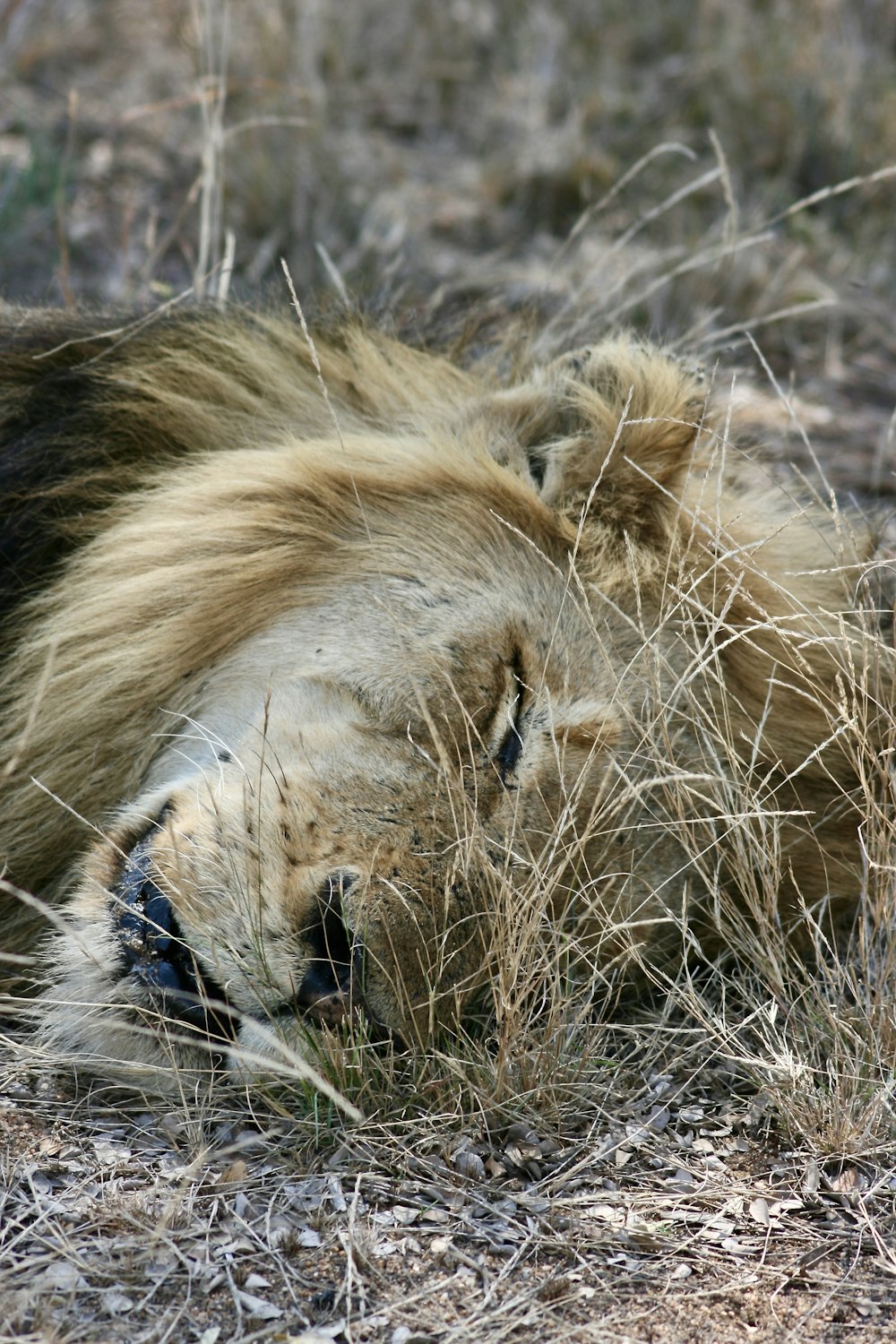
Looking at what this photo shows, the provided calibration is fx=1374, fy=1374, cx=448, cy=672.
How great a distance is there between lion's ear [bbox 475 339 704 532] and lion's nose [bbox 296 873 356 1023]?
108 cm

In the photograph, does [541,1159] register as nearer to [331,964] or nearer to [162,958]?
[331,964]

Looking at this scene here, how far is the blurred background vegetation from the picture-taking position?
5801 millimetres

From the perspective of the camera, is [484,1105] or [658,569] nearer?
[484,1105]

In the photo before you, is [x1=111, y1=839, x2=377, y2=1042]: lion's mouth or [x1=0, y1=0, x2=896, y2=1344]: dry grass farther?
[x1=111, y1=839, x2=377, y2=1042]: lion's mouth

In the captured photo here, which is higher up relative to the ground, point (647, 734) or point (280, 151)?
point (280, 151)

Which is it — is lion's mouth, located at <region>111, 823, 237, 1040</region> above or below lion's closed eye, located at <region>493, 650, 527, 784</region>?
below

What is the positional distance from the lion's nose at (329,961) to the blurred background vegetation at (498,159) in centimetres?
256

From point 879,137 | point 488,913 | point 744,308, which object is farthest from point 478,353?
point 879,137

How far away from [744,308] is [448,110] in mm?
2790

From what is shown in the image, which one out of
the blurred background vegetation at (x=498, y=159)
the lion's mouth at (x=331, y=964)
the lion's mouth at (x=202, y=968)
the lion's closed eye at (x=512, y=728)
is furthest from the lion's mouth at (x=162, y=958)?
the blurred background vegetation at (x=498, y=159)

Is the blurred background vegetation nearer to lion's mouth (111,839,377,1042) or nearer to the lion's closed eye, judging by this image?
the lion's closed eye

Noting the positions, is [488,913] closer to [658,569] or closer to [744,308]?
[658,569]

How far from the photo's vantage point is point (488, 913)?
2652 mm

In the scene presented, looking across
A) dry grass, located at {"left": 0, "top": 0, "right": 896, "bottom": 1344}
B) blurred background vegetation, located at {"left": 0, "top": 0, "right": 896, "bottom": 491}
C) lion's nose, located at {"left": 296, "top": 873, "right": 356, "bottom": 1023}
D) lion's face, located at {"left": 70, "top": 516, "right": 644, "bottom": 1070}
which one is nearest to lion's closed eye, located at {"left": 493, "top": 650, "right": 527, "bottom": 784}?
lion's face, located at {"left": 70, "top": 516, "right": 644, "bottom": 1070}
